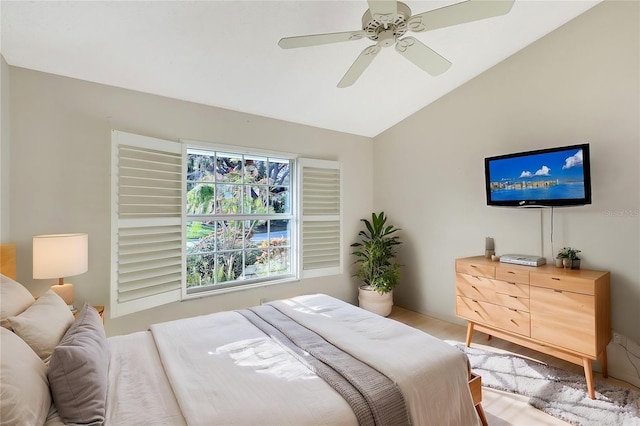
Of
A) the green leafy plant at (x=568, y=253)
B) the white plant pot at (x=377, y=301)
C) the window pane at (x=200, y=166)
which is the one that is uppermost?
the window pane at (x=200, y=166)

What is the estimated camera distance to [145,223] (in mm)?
2730

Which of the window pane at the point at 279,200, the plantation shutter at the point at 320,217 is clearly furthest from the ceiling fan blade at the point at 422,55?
the window pane at the point at 279,200

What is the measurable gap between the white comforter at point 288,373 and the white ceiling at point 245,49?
200 cm

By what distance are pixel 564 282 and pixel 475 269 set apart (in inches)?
27.0

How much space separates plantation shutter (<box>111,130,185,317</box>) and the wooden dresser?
109 inches

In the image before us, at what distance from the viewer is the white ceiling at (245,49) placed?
2014 mm

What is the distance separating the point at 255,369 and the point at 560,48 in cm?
357

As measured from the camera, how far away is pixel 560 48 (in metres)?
2.80

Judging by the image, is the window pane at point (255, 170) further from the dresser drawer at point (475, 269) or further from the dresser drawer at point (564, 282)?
the dresser drawer at point (564, 282)

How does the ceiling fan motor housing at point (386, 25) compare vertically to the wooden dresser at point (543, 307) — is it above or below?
above

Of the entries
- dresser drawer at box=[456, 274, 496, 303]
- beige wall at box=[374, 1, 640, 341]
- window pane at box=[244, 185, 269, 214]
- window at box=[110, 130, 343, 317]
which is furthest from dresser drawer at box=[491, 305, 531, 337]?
window pane at box=[244, 185, 269, 214]

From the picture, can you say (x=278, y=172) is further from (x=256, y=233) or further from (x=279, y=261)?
(x=279, y=261)

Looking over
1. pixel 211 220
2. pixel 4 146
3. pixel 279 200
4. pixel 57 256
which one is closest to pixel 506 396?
pixel 279 200

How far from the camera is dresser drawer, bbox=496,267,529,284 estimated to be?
2575 millimetres
